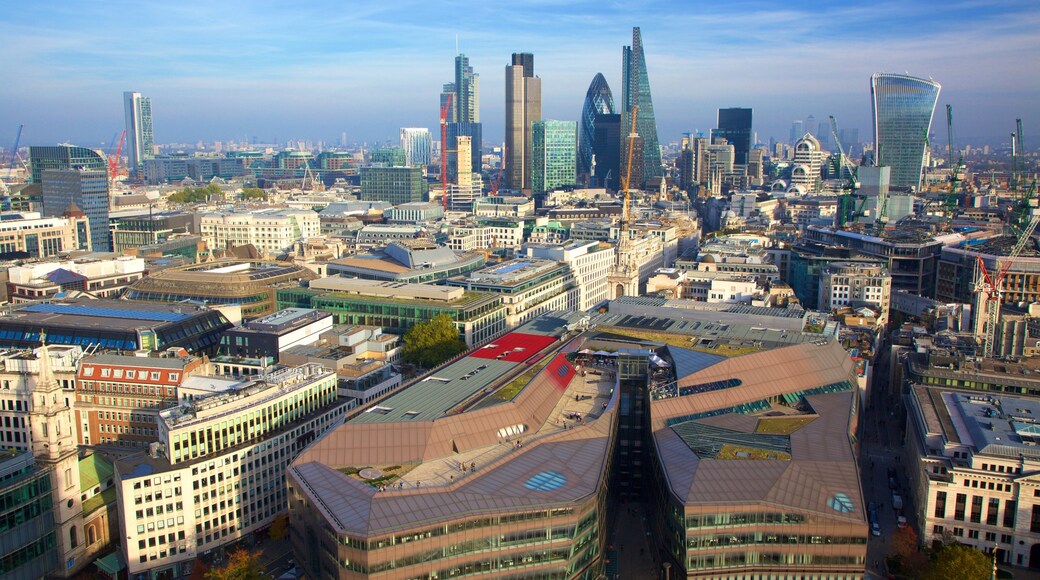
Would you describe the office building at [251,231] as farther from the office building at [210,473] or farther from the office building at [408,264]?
the office building at [210,473]

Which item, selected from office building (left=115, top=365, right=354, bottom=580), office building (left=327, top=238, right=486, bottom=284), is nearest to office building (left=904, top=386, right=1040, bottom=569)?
office building (left=115, top=365, right=354, bottom=580)

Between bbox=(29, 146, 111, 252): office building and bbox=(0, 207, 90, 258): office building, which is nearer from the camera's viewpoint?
bbox=(0, 207, 90, 258): office building

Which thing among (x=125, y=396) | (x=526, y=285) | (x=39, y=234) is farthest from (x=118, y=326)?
(x=39, y=234)

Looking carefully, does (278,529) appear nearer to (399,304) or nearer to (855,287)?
(399,304)

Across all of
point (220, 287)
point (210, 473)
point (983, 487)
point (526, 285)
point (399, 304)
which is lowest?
point (983, 487)

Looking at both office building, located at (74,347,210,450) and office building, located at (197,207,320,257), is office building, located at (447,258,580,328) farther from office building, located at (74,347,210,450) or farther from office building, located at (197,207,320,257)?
office building, located at (197,207,320,257)
